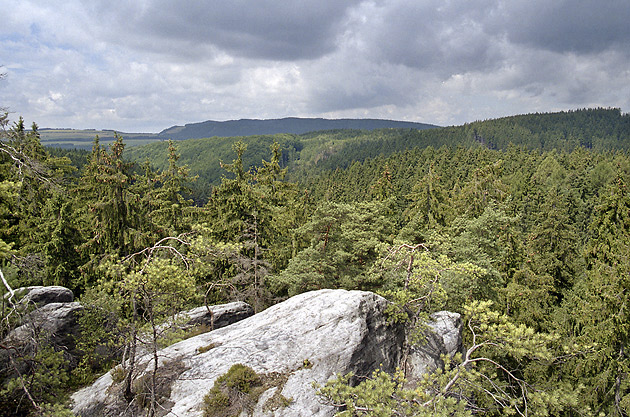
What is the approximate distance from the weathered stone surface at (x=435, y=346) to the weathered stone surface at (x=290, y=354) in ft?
2.00

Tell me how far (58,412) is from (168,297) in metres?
2.64

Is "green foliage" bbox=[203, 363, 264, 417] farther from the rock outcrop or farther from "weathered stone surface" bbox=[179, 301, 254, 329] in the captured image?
"weathered stone surface" bbox=[179, 301, 254, 329]

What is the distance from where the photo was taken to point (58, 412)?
5824 mm

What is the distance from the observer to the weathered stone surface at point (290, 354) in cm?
834

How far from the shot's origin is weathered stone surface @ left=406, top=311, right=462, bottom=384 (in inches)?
411

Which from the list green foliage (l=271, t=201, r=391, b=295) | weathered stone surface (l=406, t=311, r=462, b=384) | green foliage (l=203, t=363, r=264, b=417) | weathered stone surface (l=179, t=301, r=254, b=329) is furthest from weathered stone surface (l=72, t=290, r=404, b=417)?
green foliage (l=271, t=201, r=391, b=295)

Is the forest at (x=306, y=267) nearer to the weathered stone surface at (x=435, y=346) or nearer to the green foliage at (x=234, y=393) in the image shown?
the weathered stone surface at (x=435, y=346)

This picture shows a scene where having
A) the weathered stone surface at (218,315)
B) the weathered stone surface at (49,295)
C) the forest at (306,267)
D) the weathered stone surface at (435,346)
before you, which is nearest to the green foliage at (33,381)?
the forest at (306,267)

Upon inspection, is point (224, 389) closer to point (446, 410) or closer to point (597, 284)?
point (446, 410)

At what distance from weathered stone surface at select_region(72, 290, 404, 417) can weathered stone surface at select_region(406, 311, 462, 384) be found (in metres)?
0.61

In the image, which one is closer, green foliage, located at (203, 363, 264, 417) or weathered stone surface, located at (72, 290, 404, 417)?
green foliage, located at (203, 363, 264, 417)

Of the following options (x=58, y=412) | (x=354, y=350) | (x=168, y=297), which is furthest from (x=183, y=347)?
(x=354, y=350)

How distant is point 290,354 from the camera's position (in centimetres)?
937

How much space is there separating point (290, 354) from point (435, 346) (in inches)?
192
